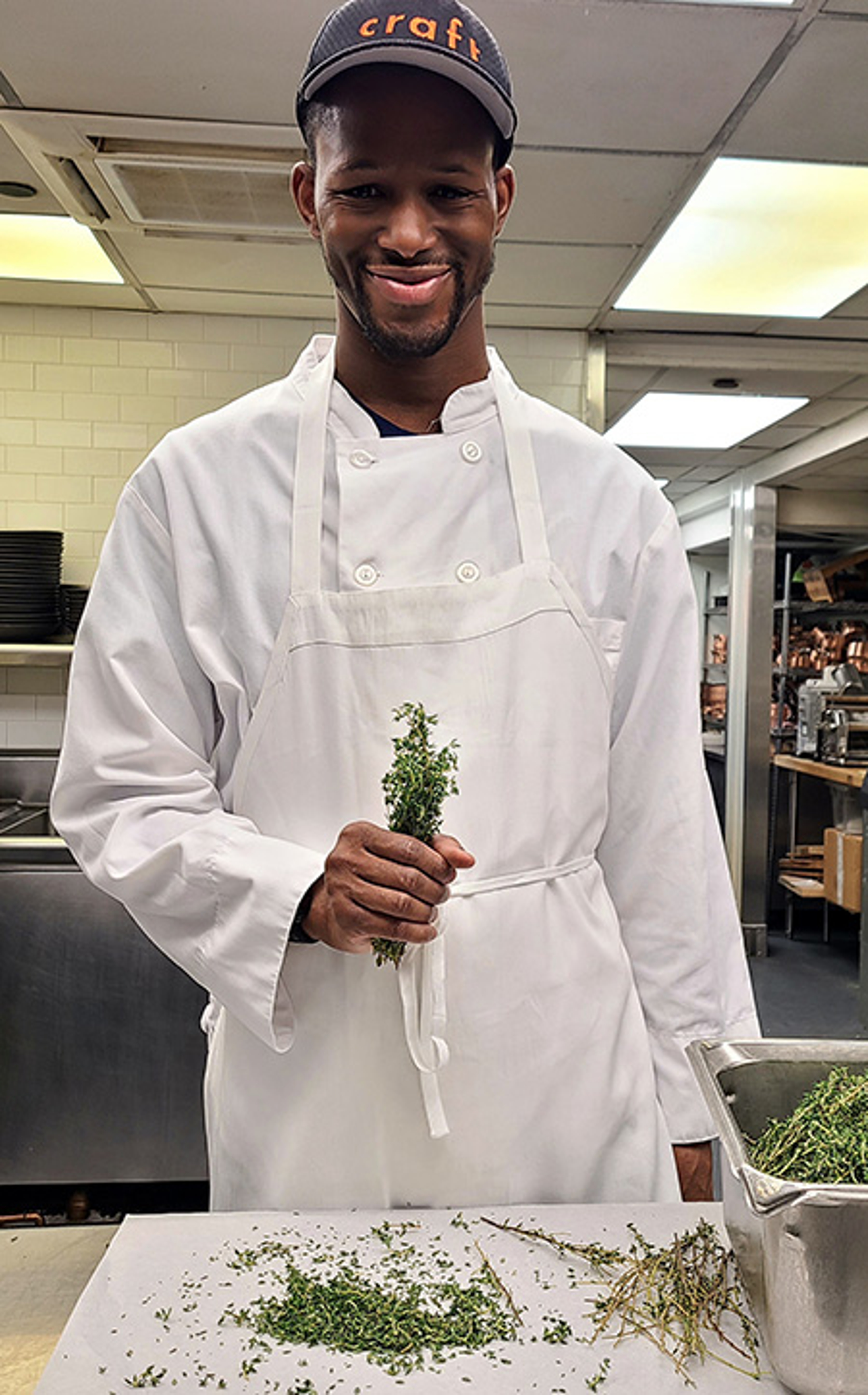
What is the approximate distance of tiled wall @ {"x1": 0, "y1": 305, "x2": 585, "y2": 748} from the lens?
405 cm

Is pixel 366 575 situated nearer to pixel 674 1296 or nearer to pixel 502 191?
pixel 502 191

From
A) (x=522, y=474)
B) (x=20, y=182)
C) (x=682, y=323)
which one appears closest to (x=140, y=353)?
(x=20, y=182)

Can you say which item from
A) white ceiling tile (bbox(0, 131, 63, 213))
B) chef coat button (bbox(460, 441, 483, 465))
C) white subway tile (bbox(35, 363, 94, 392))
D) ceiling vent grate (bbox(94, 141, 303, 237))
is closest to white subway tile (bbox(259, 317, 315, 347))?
white subway tile (bbox(35, 363, 94, 392))

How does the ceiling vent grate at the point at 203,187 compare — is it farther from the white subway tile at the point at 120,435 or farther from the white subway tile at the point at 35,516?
the white subway tile at the point at 35,516

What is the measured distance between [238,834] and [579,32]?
6.01ft

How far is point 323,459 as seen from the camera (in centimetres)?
129

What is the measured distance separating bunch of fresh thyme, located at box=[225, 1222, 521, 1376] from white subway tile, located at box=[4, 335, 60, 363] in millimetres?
3637

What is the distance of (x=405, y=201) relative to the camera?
1.17 m

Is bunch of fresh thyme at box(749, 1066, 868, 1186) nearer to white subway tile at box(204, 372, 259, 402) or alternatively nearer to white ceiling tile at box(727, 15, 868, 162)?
white ceiling tile at box(727, 15, 868, 162)

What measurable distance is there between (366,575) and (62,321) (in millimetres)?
3246

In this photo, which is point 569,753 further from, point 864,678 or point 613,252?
point 864,678

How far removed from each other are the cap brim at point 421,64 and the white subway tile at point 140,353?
10.1 feet

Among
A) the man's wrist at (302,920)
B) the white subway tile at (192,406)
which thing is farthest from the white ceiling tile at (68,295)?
the man's wrist at (302,920)

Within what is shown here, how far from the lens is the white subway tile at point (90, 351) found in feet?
13.3
